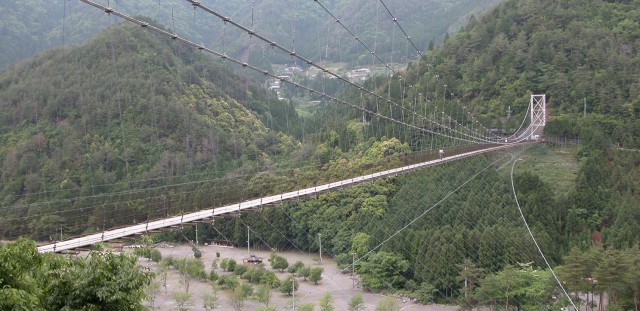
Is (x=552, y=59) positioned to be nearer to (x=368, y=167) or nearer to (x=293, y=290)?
(x=368, y=167)

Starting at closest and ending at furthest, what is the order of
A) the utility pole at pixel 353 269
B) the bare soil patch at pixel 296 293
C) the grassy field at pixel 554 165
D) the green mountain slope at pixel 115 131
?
1. the green mountain slope at pixel 115 131
2. the bare soil patch at pixel 296 293
3. the utility pole at pixel 353 269
4. the grassy field at pixel 554 165

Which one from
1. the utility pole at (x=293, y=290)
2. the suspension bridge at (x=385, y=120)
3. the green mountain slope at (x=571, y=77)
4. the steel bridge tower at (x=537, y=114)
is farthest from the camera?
the steel bridge tower at (x=537, y=114)

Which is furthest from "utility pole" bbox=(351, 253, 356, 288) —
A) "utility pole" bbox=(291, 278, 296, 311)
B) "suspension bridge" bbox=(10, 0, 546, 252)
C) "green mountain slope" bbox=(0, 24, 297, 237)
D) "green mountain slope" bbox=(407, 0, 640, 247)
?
"green mountain slope" bbox=(407, 0, 640, 247)

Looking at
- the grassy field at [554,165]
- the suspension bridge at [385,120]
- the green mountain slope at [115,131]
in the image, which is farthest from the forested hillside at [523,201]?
the green mountain slope at [115,131]

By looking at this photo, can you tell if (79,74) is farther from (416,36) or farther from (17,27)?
(416,36)

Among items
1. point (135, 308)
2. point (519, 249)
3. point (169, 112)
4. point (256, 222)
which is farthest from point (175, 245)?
point (135, 308)

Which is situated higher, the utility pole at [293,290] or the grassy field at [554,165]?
the grassy field at [554,165]

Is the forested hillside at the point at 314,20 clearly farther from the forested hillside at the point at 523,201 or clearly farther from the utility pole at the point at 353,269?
the utility pole at the point at 353,269

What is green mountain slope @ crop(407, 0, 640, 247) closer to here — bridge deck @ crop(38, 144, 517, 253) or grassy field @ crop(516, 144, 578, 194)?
grassy field @ crop(516, 144, 578, 194)
